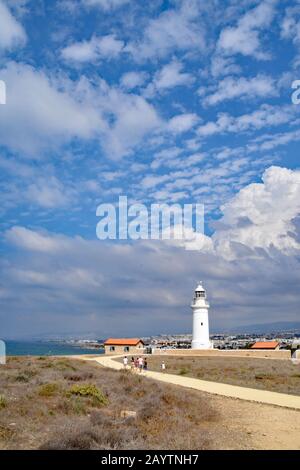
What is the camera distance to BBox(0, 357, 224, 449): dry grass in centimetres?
957

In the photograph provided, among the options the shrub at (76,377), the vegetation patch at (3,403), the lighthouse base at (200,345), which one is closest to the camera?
the vegetation patch at (3,403)


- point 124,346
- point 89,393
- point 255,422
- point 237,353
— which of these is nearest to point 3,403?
point 89,393

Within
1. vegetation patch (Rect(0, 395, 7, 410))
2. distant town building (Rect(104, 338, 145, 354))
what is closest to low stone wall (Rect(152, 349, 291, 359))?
distant town building (Rect(104, 338, 145, 354))

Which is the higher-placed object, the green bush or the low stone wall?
the green bush

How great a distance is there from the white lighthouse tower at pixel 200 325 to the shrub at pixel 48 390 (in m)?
47.5

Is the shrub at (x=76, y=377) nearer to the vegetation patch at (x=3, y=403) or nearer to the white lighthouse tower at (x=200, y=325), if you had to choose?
the vegetation patch at (x=3, y=403)

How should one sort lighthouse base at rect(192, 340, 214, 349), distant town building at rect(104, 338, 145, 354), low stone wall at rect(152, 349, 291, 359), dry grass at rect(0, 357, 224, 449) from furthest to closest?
distant town building at rect(104, 338, 145, 354)
lighthouse base at rect(192, 340, 214, 349)
low stone wall at rect(152, 349, 291, 359)
dry grass at rect(0, 357, 224, 449)

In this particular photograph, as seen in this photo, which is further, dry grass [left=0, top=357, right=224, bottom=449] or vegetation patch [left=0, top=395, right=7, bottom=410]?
vegetation patch [left=0, top=395, right=7, bottom=410]

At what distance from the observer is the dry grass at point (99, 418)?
9.57 metres

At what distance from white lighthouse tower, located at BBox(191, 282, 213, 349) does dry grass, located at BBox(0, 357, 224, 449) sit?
4433 cm

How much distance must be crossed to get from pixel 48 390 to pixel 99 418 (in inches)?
168

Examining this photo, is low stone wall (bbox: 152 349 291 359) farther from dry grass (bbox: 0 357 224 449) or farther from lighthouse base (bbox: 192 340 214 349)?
dry grass (bbox: 0 357 224 449)

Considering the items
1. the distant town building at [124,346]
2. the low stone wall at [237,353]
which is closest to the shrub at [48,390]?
the low stone wall at [237,353]
